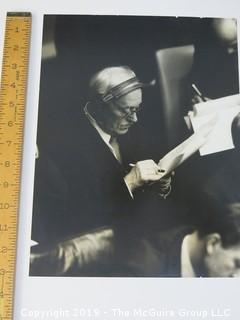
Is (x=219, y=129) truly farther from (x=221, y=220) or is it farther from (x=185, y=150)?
(x=221, y=220)

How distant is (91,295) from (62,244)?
162mm

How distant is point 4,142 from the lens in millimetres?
1208

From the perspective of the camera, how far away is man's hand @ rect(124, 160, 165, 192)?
1.19 m

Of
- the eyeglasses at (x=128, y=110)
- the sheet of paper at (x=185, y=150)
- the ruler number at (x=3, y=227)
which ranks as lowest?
the ruler number at (x=3, y=227)

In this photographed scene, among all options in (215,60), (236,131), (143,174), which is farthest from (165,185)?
(215,60)

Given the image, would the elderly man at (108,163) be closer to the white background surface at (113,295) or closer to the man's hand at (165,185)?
the man's hand at (165,185)

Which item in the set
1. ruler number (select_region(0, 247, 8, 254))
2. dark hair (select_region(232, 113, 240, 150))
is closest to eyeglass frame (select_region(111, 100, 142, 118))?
dark hair (select_region(232, 113, 240, 150))

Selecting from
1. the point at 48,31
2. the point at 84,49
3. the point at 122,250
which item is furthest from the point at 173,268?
the point at 48,31

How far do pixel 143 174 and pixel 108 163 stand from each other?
109mm

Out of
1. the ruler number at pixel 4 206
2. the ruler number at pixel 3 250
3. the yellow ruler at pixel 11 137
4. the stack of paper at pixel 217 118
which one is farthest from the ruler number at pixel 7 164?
the stack of paper at pixel 217 118

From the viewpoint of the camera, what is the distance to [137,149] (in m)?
1.21

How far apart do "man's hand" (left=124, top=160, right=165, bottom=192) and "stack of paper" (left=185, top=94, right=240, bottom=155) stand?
152 mm

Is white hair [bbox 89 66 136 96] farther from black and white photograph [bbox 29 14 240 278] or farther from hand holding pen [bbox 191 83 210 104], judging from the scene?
hand holding pen [bbox 191 83 210 104]

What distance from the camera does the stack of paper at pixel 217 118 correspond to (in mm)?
1229
